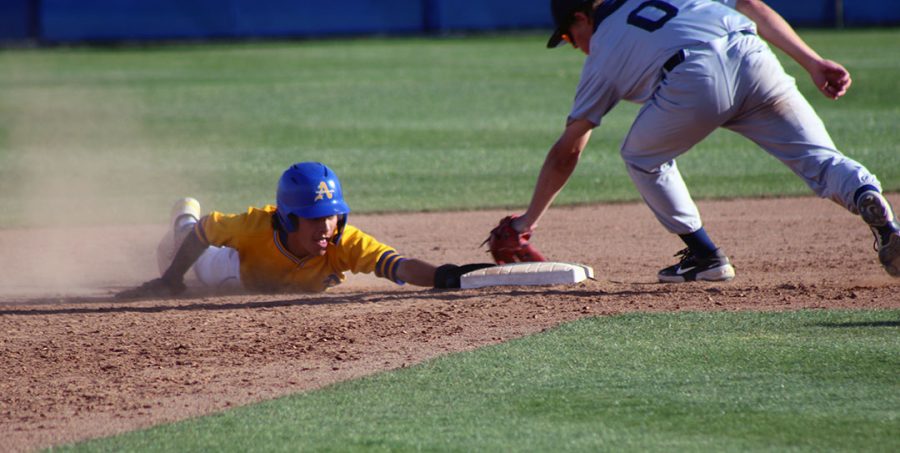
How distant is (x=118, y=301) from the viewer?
228 inches

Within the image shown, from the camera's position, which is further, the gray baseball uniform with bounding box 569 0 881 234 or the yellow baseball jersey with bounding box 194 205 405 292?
the yellow baseball jersey with bounding box 194 205 405 292

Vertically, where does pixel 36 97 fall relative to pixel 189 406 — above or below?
above

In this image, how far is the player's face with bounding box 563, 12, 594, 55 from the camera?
5234 millimetres

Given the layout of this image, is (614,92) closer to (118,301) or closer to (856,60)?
(118,301)

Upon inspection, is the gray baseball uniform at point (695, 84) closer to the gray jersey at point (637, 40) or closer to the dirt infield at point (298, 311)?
the gray jersey at point (637, 40)

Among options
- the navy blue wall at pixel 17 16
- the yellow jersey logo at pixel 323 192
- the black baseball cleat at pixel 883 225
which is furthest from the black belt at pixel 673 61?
the navy blue wall at pixel 17 16

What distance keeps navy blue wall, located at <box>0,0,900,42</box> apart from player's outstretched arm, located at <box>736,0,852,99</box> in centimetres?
2089

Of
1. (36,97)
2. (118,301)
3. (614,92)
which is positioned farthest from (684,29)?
(36,97)

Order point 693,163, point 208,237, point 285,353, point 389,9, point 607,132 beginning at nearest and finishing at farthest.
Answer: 1. point 285,353
2. point 208,237
3. point 693,163
4. point 607,132
5. point 389,9

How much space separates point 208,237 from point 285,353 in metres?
1.45

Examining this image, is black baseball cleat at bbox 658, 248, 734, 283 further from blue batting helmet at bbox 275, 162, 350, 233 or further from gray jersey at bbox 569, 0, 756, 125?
blue batting helmet at bbox 275, 162, 350, 233

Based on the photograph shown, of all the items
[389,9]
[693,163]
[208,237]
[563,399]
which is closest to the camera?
[563,399]

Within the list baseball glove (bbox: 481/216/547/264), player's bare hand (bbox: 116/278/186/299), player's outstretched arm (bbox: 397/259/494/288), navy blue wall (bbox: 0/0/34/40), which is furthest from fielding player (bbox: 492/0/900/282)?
navy blue wall (bbox: 0/0/34/40)

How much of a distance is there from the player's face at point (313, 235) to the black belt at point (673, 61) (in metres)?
1.71
